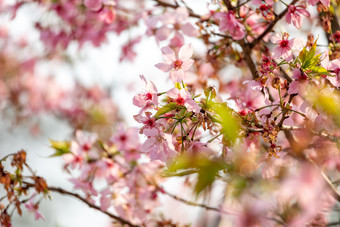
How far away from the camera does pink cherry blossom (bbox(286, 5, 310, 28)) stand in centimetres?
140

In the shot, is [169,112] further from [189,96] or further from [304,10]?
[304,10]

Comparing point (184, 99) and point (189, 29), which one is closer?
point (184, 99)

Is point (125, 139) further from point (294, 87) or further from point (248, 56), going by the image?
point (294, 87)

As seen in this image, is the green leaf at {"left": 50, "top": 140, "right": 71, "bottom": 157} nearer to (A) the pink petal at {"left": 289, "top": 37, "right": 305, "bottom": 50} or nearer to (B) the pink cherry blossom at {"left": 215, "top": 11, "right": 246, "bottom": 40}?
(B) the pink cherry blossom at {"left": 215, "top": 11, "right": 246, "bottom": 40}

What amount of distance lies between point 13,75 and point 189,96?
19.1ft

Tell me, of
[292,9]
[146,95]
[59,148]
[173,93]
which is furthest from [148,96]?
[59,148]

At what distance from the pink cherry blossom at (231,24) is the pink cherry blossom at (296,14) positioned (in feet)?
0.61

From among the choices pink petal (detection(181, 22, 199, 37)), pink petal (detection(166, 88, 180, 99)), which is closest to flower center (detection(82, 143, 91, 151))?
pink petal (detection(181, 22, 199, 37))

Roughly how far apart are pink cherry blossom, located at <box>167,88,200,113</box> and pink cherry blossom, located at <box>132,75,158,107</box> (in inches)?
2.8

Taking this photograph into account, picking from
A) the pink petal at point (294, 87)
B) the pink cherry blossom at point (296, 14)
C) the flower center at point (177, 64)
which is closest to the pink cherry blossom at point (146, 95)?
the flower center at point (177, 64)

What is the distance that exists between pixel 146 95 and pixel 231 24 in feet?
1.76

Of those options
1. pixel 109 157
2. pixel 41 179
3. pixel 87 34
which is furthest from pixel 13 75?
pixel 41 179

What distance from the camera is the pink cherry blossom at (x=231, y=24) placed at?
57.1 inches

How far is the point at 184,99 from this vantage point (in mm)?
1075
